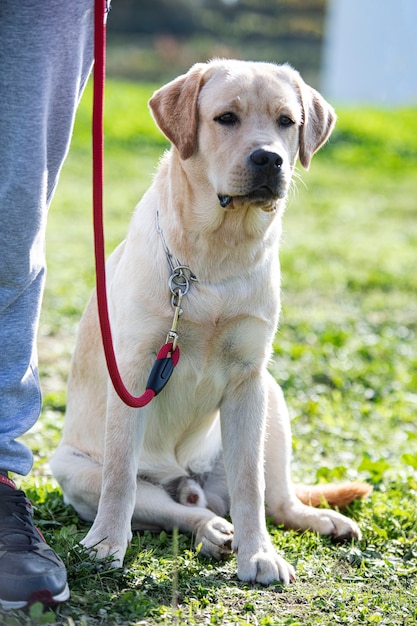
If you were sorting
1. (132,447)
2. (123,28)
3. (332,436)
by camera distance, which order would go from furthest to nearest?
(123,28)
(332,436)
(132,447)

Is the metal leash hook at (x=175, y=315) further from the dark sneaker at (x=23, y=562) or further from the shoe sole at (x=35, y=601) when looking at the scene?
the shoe sole at (x=35, y=601)

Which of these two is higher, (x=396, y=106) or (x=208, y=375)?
(x=396, y=106)

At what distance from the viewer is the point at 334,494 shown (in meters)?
3.72

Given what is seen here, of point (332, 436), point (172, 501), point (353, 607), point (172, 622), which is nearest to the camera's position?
point (172, 622)

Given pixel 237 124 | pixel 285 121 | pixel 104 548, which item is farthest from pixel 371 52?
pixel 104 548

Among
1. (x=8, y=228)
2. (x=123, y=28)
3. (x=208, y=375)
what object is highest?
(x=123, y=28)

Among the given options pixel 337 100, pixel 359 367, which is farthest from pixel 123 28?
pixel 359 367

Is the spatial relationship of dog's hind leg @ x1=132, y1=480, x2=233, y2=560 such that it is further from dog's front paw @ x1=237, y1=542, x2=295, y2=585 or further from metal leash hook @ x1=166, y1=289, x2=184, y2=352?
metal leash hook @ x1=166, y1=289, x2=184, y2=352

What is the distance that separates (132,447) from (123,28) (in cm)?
1969

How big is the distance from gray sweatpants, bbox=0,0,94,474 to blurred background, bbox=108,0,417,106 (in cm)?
1562

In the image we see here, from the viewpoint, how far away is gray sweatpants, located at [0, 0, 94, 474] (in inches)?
99.4

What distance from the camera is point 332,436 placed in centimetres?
477

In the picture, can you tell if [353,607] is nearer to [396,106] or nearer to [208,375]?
[208,375]

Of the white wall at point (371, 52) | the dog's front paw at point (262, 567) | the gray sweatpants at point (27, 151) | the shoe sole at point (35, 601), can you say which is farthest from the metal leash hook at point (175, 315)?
the white wall at point (371, 52)
